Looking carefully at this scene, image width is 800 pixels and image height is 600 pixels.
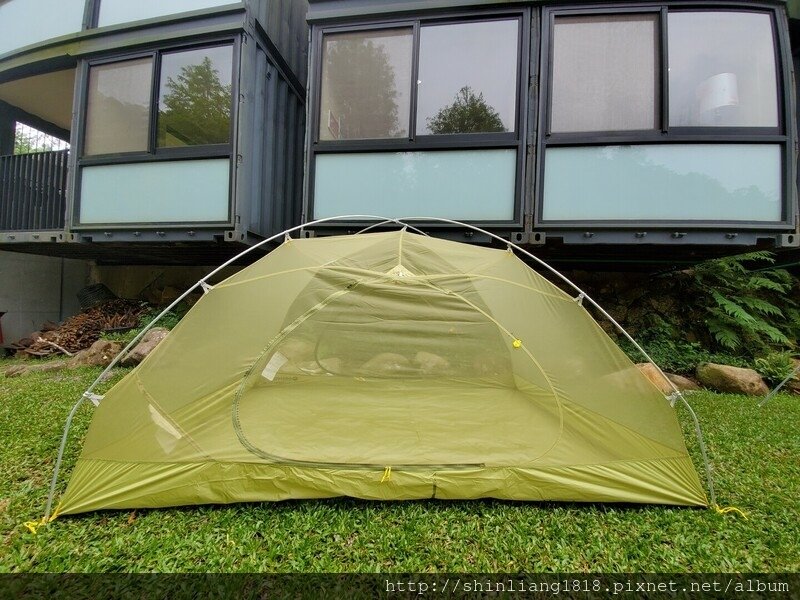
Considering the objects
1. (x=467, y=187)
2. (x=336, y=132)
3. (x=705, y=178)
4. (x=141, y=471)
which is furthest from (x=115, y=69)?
(x=705, y=178)

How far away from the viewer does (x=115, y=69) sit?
490cm

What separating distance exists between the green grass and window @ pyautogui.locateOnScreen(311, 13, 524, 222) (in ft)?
10.1

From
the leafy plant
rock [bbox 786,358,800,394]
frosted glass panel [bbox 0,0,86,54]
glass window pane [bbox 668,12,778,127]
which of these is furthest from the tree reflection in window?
frosted glass panel [bbox 0,0,86,54]

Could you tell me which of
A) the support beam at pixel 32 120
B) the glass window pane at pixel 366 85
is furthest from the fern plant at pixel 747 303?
the support beam at pixel 32 120

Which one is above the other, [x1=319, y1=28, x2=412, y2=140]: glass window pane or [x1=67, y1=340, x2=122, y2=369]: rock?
[x1=319, y1=28, x2=412, y2=140]: glass window pane

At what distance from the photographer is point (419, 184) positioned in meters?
4.13

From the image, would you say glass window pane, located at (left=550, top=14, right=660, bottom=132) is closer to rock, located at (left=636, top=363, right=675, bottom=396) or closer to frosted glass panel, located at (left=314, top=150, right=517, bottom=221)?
frosted glass panel, located at (left=314, top=150, right=517, bottom=221)

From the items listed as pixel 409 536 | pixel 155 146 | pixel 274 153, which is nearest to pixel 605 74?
pixel 274 153

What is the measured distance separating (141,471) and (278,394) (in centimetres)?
119

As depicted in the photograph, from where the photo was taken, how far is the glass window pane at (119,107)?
4.71 metres

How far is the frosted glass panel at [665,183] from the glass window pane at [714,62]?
0.46 metres

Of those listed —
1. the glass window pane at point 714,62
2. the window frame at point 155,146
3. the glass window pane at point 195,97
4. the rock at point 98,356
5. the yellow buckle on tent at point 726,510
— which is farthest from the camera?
the rock at point 98,356

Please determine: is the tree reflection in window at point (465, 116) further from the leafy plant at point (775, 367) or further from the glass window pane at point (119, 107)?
the leafy plant at point (775, 367)

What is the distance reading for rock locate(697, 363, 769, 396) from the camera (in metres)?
4.39
